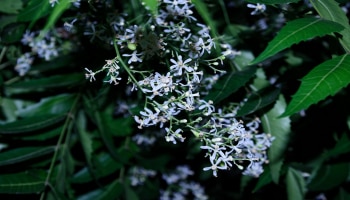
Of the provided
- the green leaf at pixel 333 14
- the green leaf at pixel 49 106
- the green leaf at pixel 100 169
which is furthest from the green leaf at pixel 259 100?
the green leaf at pixel 49 106

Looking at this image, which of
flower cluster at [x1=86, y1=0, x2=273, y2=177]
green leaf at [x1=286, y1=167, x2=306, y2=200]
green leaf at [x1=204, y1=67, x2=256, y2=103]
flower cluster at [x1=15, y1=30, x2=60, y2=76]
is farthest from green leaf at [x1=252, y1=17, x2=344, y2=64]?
flower cluster at [x1=15, y1=30, x2=60, y2=76]

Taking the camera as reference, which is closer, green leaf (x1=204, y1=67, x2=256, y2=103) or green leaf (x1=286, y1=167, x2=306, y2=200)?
green leaf (x1=204, y1=67, x2=256, y2=103)

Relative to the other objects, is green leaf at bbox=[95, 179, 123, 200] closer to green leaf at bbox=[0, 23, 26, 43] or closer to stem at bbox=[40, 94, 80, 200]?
stem at bbox=[40, 94, 80, 200]

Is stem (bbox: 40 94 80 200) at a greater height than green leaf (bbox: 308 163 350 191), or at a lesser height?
greater

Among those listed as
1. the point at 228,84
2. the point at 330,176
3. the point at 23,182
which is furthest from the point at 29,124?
the point at 330,176

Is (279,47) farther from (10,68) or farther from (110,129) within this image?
(10,68)

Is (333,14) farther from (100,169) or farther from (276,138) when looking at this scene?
(100,169)
